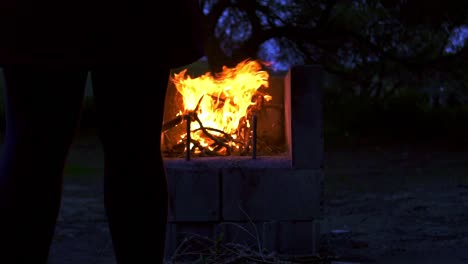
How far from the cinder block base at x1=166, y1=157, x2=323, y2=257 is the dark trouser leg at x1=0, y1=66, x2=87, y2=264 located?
60.2 inches

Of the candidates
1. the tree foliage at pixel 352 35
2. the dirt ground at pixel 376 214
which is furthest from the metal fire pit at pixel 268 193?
the tree foliage at pixel 352 35

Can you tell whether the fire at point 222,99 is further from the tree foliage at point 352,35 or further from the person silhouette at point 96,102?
the tree foliage at point 352,35

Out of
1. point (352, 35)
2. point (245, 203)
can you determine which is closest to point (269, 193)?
point (245, 203)

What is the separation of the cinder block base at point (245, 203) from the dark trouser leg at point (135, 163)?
144 centimetres

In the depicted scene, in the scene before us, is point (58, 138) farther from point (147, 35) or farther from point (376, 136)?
point (376, 136)

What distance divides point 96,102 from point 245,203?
1.55 metres

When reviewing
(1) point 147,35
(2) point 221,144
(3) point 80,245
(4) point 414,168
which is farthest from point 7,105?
(4) point 414,168

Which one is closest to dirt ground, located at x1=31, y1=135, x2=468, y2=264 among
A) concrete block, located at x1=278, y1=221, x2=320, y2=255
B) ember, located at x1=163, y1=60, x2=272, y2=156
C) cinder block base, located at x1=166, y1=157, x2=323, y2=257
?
concrete block, located at x1=278, y1=221, x2=320, y2=255

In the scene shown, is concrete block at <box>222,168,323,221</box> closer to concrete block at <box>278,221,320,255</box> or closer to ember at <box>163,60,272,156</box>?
concrete block at <box>278,221,320,255</box>

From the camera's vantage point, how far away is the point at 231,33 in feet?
24.7

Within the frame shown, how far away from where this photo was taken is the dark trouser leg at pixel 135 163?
1125 mm

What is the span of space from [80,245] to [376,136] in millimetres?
6775

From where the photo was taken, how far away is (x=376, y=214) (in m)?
3.72

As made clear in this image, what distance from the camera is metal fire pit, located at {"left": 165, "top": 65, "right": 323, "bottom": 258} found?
8.55ft
